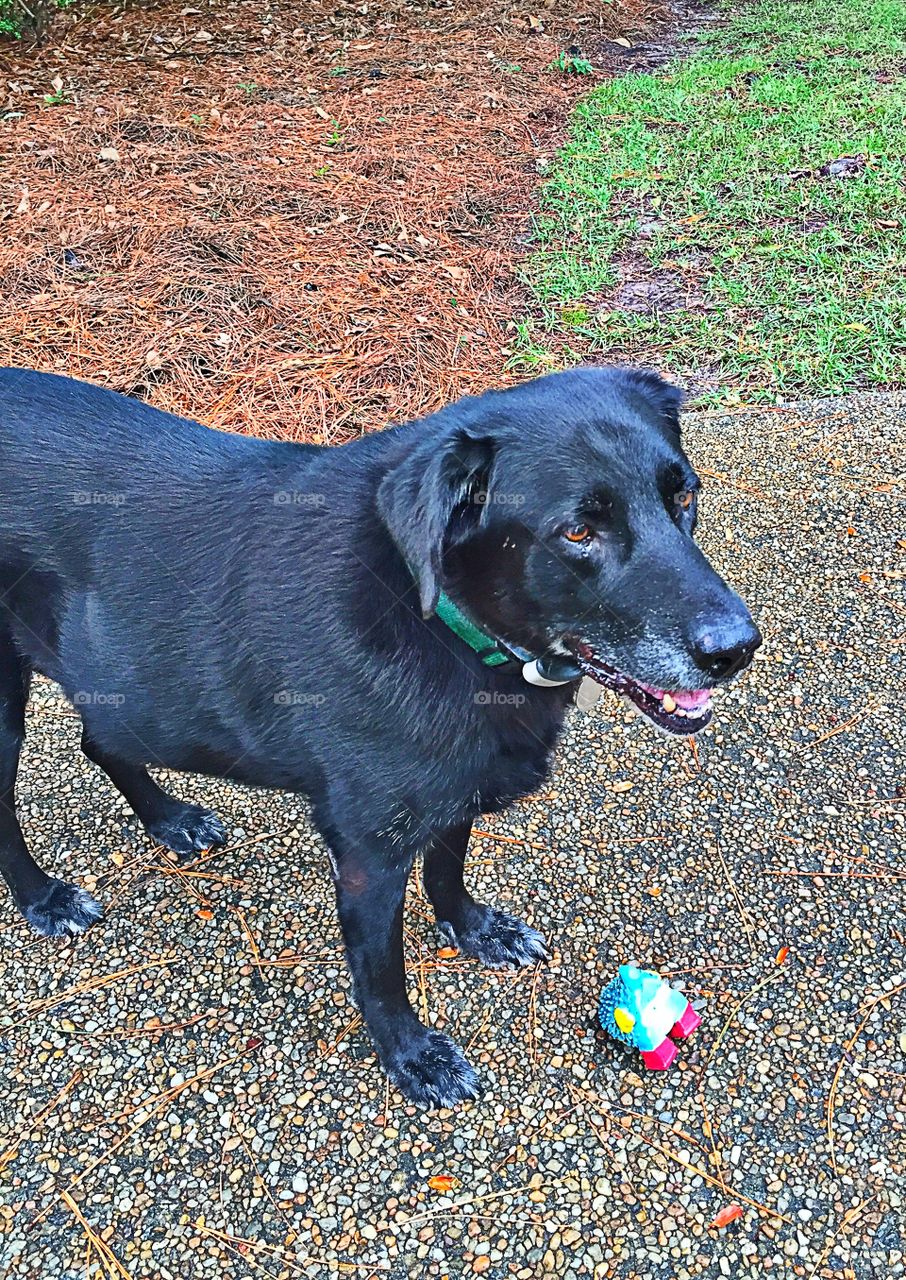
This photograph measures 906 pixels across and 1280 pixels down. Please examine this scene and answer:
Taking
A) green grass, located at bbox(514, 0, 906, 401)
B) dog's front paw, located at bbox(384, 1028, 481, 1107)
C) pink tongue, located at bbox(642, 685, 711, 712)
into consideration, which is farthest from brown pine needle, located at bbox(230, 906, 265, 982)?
green grass, located at bbox(514, 0, 906, 401)

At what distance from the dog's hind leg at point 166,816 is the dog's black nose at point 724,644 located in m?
1.79

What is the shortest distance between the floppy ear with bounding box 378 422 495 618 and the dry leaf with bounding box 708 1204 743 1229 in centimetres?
153

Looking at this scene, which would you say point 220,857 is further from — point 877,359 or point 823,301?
point 823,301

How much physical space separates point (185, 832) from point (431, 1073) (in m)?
1.09

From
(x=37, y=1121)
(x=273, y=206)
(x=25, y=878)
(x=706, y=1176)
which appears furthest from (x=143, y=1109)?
(x=273, y=206)

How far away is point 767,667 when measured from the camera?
354 cm

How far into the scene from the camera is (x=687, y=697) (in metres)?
2.05

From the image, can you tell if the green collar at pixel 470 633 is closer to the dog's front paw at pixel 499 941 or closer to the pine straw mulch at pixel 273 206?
the dog's front paw at pixel 499 941

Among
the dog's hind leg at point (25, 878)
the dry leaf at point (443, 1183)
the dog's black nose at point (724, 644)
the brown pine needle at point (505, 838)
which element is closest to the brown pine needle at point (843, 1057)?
the dry leaf at point (443, 1183)

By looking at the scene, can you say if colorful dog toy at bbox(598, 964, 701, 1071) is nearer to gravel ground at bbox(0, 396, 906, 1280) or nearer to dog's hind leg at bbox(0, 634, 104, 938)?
gravel ground at bbox(0, 396, 906, 1280)

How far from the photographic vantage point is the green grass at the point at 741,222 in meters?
5.22

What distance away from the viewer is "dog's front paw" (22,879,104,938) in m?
2.79

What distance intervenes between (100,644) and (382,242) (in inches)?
176

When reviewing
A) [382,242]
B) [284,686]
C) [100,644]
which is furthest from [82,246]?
[284,686]
